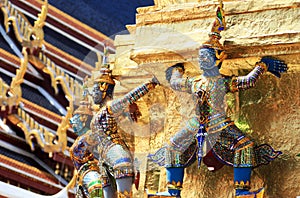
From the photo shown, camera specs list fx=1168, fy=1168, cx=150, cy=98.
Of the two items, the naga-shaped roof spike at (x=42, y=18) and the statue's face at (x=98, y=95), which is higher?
the naga-shaped roof spike at (x=42, y=18)

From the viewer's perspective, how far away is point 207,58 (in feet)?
22.5

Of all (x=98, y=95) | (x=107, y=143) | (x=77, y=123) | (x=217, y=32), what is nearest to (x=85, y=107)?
(x=77, y=123)

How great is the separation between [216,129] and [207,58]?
43cm

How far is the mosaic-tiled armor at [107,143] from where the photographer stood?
7121 mm

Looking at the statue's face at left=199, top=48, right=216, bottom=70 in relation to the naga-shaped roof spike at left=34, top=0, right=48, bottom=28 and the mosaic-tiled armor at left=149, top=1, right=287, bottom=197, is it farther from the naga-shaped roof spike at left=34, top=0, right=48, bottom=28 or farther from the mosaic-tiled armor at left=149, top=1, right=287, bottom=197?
the naga-shaped roof spike at left=34, top=0, right=48, bottom=28

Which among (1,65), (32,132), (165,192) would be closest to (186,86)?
(165,192)

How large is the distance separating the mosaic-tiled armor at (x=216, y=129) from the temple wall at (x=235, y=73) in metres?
0.17

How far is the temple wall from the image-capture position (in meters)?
6.95

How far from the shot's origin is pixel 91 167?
7621mm

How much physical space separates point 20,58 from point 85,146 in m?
10.6

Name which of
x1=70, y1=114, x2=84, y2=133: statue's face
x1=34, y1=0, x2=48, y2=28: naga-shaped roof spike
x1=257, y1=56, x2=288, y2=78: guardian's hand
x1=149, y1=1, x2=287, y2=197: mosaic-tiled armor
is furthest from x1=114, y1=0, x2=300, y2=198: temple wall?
x1=34, y1=0, x2=48, y2=28: naga-shaped roof spike

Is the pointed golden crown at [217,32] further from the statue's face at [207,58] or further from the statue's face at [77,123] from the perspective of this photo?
the statue's face at [77,123]

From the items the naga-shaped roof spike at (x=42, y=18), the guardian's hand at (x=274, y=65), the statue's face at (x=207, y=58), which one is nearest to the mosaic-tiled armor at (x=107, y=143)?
the statue's face at (x=207, y=58)

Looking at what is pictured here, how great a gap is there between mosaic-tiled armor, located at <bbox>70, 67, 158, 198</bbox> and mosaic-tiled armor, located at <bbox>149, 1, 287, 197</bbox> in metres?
0.30
